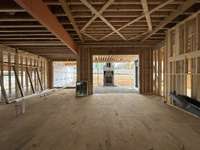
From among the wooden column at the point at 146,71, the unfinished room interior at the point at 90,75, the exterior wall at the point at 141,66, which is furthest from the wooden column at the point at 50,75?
the wooden column at the point at 146,71

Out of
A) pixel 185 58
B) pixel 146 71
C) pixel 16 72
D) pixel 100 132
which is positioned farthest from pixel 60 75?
pixel 100 132

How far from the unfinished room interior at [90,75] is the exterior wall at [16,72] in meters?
0.05

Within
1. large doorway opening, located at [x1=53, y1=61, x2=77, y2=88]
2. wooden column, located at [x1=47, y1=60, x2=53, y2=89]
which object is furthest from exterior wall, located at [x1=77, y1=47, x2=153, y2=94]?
large doorway opening, located at [x1=53, y1=61, x2=77, y2=88]

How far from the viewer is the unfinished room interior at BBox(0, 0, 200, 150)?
13.3 ft

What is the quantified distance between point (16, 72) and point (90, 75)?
4.01 m

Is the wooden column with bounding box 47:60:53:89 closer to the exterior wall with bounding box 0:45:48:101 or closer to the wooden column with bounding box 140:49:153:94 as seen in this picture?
the exterior wall with bounding box 0:45:48:101

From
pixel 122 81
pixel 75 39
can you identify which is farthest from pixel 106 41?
pixel 122 81

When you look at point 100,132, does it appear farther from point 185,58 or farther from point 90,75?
point 90,75

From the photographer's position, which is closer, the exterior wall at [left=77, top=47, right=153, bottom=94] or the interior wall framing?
the interior wall framing

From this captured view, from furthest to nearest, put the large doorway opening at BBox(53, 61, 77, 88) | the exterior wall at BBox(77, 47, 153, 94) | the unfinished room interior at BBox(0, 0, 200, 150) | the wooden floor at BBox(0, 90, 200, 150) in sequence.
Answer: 1. the large doorway opening at BBox(53, 61, 77, 88)
2. the exterior wall at BBox(77, 47, 153, 94)
3. the unfinished room interior at BBox(0, 0, 200, 150)
4. the wooden floor at BBox(0, 90, 200, 150)

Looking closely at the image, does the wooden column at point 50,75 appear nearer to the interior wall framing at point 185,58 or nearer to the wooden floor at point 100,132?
the interior wall framing at point 185,58

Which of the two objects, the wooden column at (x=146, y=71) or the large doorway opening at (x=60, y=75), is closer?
the wooden column at (x=146, y=71)

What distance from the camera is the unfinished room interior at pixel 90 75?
407 centimetres

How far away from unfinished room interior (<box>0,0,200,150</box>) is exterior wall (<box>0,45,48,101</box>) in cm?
5
